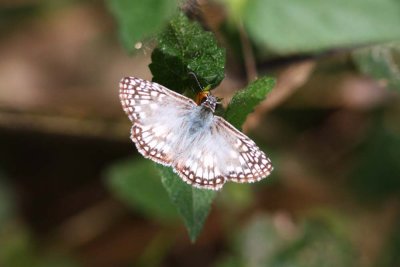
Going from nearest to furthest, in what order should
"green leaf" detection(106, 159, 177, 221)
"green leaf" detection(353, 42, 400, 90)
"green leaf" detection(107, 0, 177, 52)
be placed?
"green leaf" detection(107, 0, 177, 52)
"green leaf" detection(353, 42, 400, 90)
"green leaf" detection(106, 159, 177, 221)

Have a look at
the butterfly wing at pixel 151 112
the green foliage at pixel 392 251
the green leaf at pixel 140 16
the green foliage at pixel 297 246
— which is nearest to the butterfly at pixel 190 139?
the butterfly wing at pixel 151 112

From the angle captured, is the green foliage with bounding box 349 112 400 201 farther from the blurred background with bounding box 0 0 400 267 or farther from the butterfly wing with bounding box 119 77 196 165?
the butterfly wing with bounding box 119 77 196 165

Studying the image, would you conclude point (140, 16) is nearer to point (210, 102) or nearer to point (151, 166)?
point (210, 102)

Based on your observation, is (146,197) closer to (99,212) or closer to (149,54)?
(99,212)

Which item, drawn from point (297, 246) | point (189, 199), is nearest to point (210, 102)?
point (189, 199)

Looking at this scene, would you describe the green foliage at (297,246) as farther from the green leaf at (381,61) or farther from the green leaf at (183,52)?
the green leaf at (183,52)

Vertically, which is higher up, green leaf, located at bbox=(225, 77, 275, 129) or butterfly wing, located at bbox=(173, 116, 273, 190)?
green leaf, located at bbox=(225, 77, 275, 129)

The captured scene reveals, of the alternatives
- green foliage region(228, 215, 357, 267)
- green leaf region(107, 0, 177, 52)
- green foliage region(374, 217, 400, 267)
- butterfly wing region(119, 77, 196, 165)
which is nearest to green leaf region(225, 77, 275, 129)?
butterfly wing region(119, 77, 196, 165)
